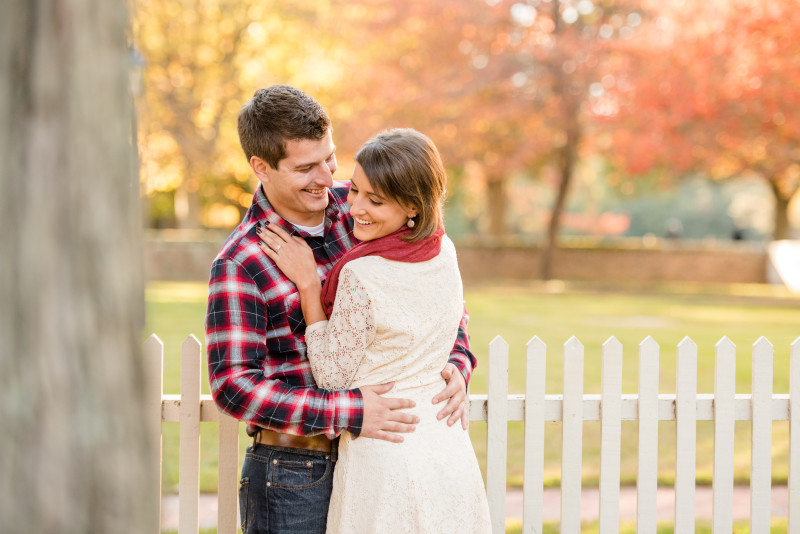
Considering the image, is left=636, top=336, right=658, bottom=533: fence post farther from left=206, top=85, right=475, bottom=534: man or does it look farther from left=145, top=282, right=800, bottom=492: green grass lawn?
left=145, top=282, right=800, bottom=492: green grass lawn

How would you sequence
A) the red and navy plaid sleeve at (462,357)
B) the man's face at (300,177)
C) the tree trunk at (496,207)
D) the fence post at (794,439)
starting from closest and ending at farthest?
1. the man's face at (300,177)
2. the red and navy plaid sleeve at (462,357)
3. the fence post at (794,439)
4. the tree trunk at (496,207)

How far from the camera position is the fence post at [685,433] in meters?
3.46

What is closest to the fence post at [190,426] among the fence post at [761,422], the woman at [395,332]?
the woman at [395,332]

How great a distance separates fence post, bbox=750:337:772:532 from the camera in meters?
3.56

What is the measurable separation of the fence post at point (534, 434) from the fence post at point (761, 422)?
946 millimetres

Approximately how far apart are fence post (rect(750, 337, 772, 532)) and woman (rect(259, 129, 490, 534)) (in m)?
1.73

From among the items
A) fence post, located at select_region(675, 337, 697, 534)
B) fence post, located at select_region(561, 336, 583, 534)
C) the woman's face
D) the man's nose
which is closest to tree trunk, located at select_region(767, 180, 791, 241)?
fence post, located at select_region(675, 337, 697, 534)

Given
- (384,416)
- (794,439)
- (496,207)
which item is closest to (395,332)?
(384,416)

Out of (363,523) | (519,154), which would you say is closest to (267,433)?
(363,523)

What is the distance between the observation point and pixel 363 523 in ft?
7.59

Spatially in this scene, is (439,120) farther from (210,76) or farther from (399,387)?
(399,387)

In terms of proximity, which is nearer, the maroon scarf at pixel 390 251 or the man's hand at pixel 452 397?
the maroon scarf at pixel 390 251

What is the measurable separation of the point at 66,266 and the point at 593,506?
4.26m

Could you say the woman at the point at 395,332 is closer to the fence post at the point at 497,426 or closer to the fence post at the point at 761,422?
the fence post at the point at 497,426
